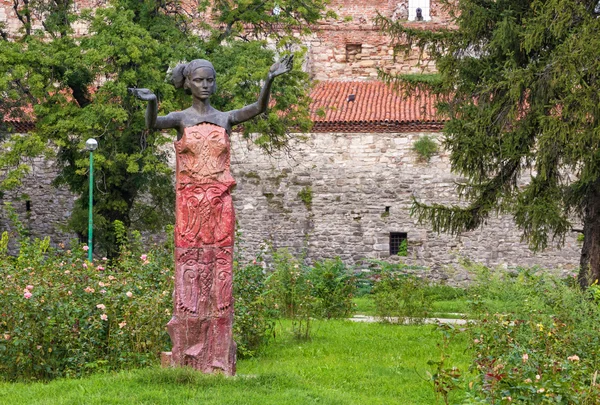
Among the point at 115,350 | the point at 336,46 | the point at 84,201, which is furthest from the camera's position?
the point at 336,46

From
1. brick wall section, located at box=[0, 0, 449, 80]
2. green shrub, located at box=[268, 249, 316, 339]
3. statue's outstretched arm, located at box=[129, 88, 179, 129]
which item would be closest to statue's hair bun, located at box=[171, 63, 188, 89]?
statue's outstretched arm, located at box=[129, 88, 179, 129]

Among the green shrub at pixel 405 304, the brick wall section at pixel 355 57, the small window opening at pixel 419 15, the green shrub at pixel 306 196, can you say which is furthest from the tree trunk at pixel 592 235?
the small window opening at pixel 419 15

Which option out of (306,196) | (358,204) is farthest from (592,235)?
(306,196)

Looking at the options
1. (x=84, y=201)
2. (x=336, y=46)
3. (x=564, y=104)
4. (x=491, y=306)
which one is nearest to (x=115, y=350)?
(x=491, y=306)

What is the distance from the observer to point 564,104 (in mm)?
12445

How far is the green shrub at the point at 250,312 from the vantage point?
32.8 ft

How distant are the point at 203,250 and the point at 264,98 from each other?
1460mm

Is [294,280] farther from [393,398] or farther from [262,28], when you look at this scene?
[262,28]

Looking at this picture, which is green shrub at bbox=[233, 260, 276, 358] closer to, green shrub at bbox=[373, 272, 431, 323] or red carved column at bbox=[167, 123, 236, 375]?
red carved column at bbox=[167, 123, 236, 375]

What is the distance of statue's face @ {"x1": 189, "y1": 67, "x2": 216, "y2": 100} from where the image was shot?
7961 millimetres

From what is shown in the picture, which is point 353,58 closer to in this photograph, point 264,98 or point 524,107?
point 524,107

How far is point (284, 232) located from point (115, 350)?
45.5 feet

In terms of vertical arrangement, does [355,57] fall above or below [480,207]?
above

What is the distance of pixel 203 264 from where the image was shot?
764cm
